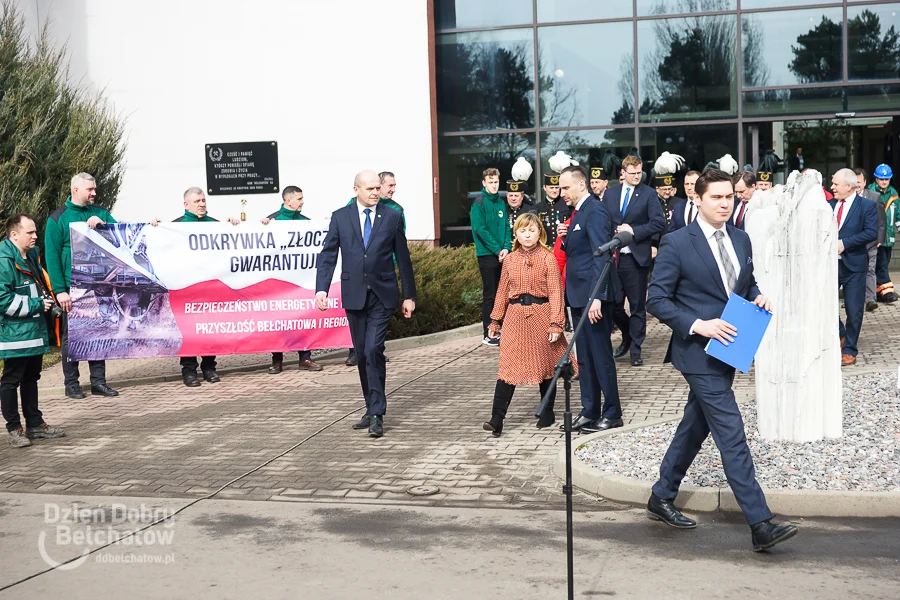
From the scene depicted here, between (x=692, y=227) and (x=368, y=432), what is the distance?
3.81m

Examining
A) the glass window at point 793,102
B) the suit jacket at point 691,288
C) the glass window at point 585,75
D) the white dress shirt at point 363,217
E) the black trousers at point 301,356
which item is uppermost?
the glass window at point 585,75

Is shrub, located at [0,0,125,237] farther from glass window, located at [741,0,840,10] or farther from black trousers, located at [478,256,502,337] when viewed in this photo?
glass window, located at [741,0,840,10]

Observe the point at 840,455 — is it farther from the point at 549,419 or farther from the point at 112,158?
the point at 112,158

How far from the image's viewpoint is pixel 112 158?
15570 mm

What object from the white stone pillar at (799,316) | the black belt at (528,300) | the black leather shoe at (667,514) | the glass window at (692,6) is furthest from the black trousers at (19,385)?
the glass window at (692,6)

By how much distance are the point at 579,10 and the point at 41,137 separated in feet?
36.6

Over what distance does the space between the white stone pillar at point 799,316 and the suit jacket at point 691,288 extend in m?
1.97

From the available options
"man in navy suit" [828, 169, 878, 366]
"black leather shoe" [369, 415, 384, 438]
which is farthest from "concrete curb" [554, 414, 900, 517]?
"man in navy suit" [828, 169, 878, 366]

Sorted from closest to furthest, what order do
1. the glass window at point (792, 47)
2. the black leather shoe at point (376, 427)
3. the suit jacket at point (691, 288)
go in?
the suit jacket at point (691, 288) → the black leather shoe at point (376, 427) → the glass window at point (792, 47)

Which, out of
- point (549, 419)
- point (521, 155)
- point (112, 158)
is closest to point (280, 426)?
point (549, 419)

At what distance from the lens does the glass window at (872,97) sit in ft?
66.6

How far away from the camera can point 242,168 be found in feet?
70.4

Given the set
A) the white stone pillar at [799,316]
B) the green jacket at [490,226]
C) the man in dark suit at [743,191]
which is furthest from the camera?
the green jacket at [490,226]

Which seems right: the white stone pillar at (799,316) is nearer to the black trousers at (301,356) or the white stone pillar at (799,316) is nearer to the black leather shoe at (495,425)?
the black leather shoe at (495,425)
